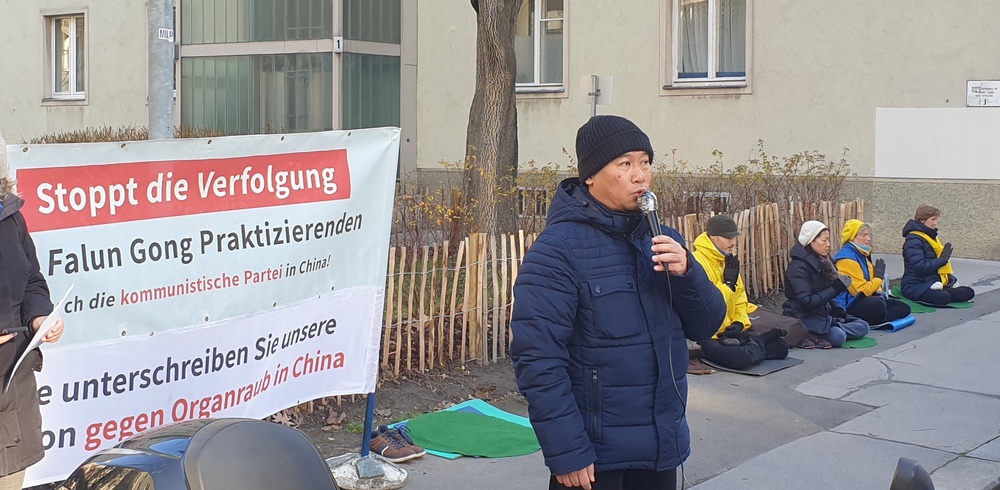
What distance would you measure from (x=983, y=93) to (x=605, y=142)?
44.3 ft

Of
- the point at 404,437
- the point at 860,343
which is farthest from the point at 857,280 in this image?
the point at 404,437

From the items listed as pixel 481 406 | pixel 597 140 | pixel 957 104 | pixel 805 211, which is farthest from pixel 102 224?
pixel 957 104

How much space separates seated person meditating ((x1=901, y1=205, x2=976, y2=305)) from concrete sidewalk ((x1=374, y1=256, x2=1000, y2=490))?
144cm

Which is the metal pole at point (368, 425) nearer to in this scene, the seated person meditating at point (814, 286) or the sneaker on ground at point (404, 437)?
the sneaker on ground at point (404, 437)

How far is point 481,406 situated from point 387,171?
2182 mm

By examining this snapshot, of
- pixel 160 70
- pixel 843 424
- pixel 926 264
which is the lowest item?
pixel 843 424

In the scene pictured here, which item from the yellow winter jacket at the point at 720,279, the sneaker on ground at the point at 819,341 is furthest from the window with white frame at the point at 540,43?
the yellow winter jacket at the point at 720,279

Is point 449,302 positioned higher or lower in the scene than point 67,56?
lower

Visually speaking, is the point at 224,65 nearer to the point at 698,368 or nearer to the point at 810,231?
the point at 810,231

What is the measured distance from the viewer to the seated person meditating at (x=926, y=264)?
11.5m

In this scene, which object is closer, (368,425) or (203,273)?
(203,273)

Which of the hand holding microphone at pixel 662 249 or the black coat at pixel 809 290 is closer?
the hand holding microphone at pixel 662 249

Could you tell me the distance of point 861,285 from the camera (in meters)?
10.5

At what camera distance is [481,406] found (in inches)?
283
